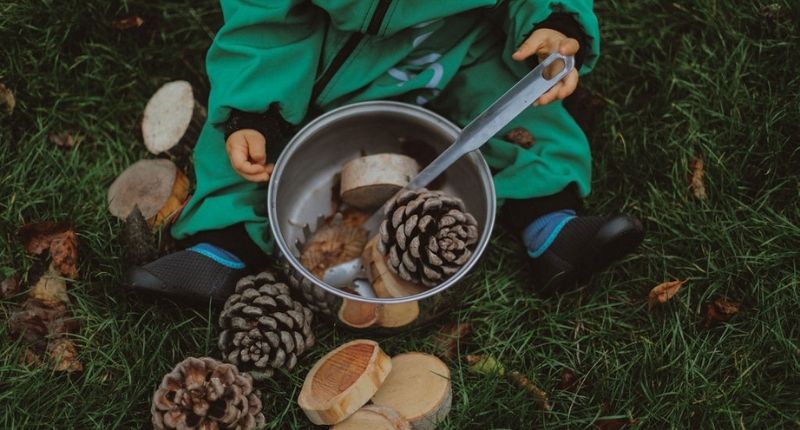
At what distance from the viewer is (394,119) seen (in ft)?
5.75

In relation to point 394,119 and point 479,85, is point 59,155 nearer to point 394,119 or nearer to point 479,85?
point 394,119

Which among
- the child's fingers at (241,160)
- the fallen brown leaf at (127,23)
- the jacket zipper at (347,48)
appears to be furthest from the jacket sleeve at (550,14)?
the fallen brown leaf at (127,23)

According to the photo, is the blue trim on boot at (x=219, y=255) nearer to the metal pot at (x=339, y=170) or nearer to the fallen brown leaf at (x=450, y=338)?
the metal pot at (x=339, y=170)

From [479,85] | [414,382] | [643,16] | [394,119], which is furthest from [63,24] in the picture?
[643,16]

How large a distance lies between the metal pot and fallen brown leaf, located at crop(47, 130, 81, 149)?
1.92 feet

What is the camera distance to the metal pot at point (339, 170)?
159cm

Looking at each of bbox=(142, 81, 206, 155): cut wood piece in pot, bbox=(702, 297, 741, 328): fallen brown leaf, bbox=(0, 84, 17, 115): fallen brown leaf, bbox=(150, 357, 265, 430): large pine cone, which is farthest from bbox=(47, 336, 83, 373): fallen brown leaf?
bbox=(702, 297, 741, 328): fallen brown leaf

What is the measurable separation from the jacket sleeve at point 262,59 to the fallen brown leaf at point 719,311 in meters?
1.02

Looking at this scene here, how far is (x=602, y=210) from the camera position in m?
1.90

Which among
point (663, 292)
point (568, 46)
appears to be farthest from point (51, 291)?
point (663, 292)

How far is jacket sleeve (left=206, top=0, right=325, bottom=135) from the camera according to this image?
1.60 meters

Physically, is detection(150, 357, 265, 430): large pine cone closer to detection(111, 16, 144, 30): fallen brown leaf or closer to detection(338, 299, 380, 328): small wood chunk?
detection(338, 299, 380, 328): small wood chunk

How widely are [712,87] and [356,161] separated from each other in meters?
0.91

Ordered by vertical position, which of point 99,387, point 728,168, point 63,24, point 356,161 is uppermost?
point 63,24
